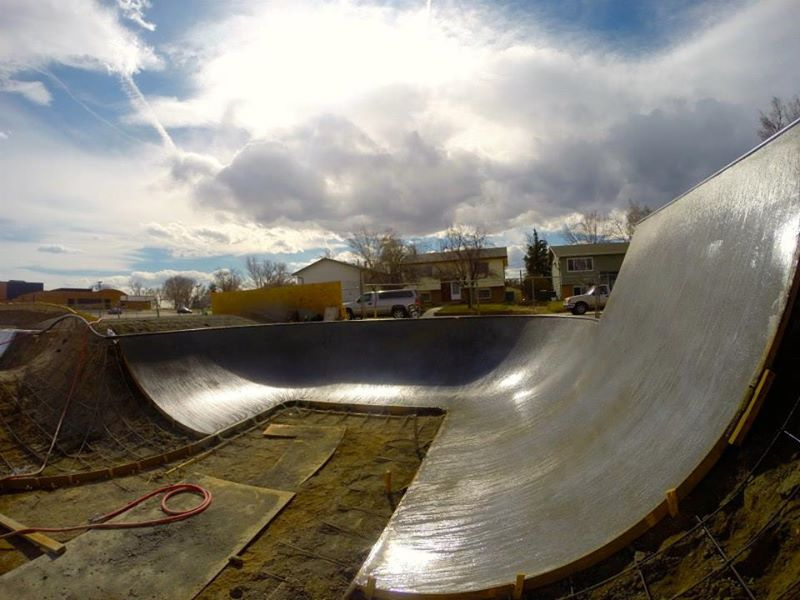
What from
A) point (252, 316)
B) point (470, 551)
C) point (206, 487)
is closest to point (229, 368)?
point (206, 487)

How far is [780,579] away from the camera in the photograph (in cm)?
155

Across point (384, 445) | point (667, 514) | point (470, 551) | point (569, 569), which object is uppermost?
point (667, 514)

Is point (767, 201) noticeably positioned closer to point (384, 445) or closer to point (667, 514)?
point (667, 514)

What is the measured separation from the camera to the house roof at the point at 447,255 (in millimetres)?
44156

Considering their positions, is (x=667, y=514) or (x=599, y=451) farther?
(x=599, y=451)

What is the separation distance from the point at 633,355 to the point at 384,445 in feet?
12.7

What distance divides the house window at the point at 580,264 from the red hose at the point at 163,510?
34533mm

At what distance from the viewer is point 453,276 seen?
41781 millimetres

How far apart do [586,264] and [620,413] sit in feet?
113

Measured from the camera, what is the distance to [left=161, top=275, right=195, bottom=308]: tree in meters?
73.5

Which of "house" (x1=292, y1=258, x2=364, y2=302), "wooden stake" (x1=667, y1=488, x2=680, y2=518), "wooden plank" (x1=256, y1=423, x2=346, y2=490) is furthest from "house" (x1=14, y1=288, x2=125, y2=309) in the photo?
"wooden stake" (x1=667, y1=488, x2=680, y2=518)

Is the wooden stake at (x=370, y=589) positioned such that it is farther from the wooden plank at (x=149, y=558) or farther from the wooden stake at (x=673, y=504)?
the wooden stake at (x=673, y=504)

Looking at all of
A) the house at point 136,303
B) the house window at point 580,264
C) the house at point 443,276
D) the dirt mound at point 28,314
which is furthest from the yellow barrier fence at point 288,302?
the house at point 136,303

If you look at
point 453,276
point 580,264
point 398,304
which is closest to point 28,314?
point 398,304
